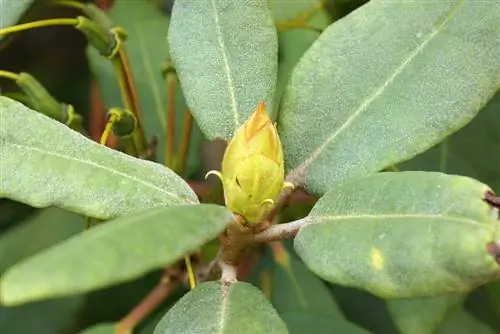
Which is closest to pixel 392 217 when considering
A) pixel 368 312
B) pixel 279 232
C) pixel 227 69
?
pixel 279 232

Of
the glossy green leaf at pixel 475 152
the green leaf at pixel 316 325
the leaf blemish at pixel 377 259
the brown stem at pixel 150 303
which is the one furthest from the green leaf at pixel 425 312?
the leaf blemish at pixel 377 259

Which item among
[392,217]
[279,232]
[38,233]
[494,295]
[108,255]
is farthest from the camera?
[38,233]

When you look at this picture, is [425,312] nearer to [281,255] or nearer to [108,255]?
[281,255]

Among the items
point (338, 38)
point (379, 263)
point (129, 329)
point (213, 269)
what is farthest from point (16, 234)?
point (379, 263)

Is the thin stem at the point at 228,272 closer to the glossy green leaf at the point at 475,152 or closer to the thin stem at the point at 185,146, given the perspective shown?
the thin stem at the point at 185,146

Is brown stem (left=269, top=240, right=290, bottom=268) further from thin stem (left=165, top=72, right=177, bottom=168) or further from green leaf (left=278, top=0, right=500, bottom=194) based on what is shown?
green leaf (left=278, top=0, right=500, bottom=194)

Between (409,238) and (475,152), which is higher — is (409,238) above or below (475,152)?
above
